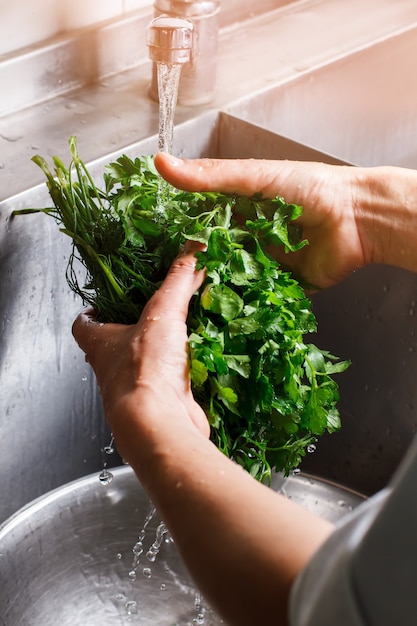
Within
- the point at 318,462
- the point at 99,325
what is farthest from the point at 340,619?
the point at 318,462

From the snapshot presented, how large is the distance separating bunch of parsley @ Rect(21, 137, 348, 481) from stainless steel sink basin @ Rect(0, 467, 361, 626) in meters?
0.27

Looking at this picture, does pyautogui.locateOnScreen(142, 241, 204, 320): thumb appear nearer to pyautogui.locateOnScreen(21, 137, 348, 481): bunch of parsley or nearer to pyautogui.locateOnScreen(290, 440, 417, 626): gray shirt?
pyautogui.locateOnScreen(21, 137, 348, 481): bunch of parsley

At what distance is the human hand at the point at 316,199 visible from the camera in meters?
0.95

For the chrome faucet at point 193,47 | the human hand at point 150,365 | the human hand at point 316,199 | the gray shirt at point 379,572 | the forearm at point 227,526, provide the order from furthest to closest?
the chrome faucet at point 193,47, the human hand at point 316,199, the human hand at point 150,365, the forearm at point 227,526, the gray shirt at point 379,572

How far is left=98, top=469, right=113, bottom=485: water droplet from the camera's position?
114cm

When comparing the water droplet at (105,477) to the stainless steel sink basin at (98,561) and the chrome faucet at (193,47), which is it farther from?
the chrome faucet at (193,47)

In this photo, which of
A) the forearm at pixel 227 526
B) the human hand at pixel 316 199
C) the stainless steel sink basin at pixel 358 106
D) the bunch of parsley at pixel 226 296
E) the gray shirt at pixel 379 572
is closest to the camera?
the gray shirt at pixel 379 572

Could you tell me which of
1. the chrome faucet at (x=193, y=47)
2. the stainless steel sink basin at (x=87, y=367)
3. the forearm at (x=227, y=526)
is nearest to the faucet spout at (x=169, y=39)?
the chrome faucet at (x=193, y=47)

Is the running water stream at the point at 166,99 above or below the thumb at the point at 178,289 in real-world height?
above

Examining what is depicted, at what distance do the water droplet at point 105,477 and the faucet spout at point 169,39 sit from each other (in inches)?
22.2

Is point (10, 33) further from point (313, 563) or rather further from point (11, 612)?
point (313, 563)

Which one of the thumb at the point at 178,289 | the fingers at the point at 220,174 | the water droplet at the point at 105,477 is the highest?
the fingers at the point at 220,174

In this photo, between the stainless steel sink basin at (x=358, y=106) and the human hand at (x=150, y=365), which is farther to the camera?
the stainless steel sink basin at (x=358, y=106)

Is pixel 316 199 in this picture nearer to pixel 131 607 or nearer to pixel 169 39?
pixel 169 39
